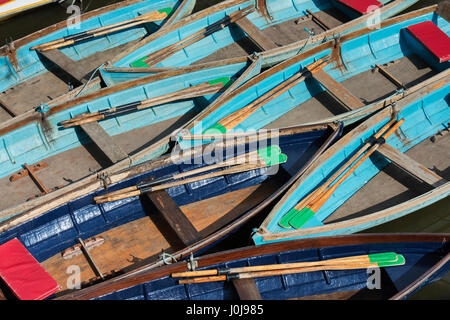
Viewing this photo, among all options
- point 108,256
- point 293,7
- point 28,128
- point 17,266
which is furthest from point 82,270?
point 293,7

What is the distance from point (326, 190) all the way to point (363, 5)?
7.58 metres

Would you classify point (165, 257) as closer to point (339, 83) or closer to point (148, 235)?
point (148, 235)

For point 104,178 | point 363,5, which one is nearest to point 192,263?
point 104,178

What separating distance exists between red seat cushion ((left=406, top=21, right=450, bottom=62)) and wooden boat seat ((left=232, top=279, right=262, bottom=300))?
895cm

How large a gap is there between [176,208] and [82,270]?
7.71 ft

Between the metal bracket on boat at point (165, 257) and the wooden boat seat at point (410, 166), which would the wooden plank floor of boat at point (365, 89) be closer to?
the wooden boat seat at point (410, 166)

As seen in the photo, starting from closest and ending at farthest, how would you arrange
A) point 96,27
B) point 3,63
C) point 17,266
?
point 17,266 < point 3,63 < point 96,27

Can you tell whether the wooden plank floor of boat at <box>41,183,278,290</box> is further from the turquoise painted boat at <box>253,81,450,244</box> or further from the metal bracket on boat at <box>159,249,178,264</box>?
the turquoise painted boat at <box>253,81,450,244</box>

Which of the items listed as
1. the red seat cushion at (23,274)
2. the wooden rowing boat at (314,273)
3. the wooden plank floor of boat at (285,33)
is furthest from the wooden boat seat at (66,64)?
the wooden rowing boat at (314,273)

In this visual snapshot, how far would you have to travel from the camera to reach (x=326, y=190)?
12.3 m

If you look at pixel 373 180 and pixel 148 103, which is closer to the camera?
pixel 373 180

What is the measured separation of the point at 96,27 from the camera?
17141 millimetres

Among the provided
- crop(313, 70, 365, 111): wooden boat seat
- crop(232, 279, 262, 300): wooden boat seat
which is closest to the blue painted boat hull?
crop(313, 70, 365, 111): wooden boat seat

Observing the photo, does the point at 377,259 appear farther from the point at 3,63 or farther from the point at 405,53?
the point at 3,63
